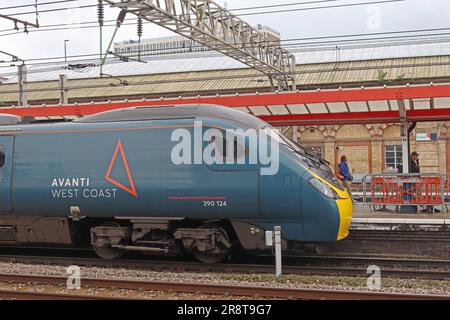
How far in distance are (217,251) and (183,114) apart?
274cm

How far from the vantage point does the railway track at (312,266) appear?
10.0 m

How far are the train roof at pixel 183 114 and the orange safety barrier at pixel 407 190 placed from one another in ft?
15.9

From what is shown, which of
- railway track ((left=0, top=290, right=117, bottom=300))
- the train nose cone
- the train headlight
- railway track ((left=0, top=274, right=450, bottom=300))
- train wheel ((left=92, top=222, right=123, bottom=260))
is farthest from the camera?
train wheel ((left=92, top=222, right=123, bottom=260))

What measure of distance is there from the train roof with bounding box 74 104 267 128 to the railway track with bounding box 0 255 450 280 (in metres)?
2.82

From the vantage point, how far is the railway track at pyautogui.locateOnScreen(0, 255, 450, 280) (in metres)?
10.0

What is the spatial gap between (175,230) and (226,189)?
57.7 inches

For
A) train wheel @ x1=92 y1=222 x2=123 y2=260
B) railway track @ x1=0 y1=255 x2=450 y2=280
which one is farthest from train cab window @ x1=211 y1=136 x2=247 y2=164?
train wheel @ x1=92 y1=222 x2=123 y2=260

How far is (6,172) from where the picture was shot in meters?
11.4

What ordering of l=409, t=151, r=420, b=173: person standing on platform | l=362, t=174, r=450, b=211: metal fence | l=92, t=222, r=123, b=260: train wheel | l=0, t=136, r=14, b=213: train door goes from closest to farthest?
1. l=92, t=222, r=123, b=260: train wheel
2. l=0, t=136, r=14, b=213: train door
3. l=362, t=174, r=450, b=211: metal fence
4. l=409, t=151, r=420, b=173: person standing on platform

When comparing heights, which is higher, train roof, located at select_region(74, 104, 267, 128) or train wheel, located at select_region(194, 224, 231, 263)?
train roof, located at select_region(74, 104, 267, 128)

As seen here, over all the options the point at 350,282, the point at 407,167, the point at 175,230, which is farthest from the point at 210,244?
the point at 407,167

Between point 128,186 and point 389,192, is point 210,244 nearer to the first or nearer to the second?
point 128,186

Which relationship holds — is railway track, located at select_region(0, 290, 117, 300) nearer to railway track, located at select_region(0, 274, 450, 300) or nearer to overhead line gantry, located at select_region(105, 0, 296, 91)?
railway track, located at select_region(0, 274, 450, 300)
